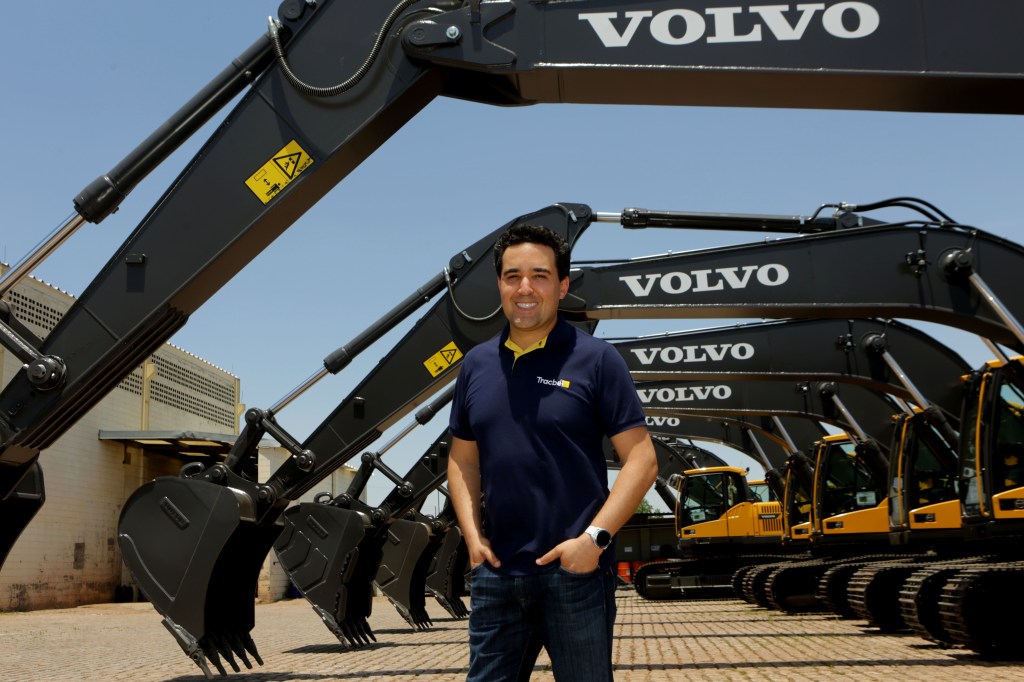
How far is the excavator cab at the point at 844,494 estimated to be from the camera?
55.2 feet

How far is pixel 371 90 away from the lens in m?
7.52

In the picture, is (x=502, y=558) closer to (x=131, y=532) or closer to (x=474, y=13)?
(x=474, y=13)

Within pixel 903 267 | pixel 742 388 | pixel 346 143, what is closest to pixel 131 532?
pixel 346 143

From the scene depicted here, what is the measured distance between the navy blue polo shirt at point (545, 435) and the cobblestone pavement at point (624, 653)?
6564 mm

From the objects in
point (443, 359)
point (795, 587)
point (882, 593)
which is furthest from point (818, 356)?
point (443, 359)

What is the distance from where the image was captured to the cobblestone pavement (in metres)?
9.62

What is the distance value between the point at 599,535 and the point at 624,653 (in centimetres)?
932

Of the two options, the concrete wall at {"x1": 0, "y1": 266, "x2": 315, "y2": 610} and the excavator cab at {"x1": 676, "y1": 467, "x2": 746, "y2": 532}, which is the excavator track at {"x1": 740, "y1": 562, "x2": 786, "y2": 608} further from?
the concrete wall at {"x1": 0, "y1": 266, "x2": 315, "y2": 610}

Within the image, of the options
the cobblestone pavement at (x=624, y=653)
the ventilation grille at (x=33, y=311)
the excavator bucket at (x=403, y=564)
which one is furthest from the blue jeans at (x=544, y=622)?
the ventilation grille at (x=33, y=311)

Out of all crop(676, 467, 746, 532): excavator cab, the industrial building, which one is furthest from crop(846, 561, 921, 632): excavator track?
the industrial building

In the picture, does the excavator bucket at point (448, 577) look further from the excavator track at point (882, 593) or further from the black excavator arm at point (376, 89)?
the black excavator arm at point (376, 89)

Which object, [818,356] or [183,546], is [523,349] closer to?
[183,546]

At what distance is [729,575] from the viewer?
25719mm

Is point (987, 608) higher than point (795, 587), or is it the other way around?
A: point (987, 608)
